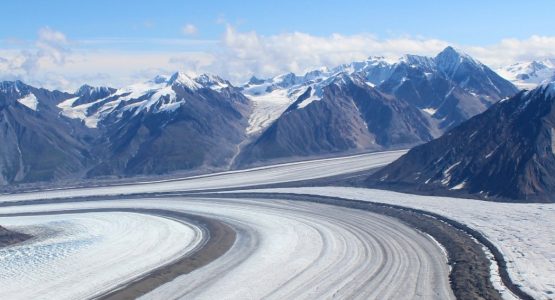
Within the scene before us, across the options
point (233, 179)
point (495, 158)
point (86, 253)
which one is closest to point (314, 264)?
point (86, 253)

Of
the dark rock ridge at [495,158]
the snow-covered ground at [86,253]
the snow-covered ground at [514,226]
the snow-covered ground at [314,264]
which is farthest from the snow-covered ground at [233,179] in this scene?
the snow-covered ground at [314,264]

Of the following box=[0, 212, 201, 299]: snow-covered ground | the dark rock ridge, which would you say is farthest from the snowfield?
the dark rock ridge

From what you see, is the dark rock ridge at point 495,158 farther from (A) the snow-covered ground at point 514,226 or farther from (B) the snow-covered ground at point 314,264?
(B) the snow-covered ground at point 314,264

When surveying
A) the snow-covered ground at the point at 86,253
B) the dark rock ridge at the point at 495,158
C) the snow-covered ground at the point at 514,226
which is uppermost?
the dark rock ridge at the point at 495,158

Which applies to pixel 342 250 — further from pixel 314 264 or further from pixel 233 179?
pixel 233 179

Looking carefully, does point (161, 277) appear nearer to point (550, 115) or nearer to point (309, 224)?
point (309, 224)

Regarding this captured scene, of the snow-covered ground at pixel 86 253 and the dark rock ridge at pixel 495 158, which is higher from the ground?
the dark rock ridge at pixel 495 158

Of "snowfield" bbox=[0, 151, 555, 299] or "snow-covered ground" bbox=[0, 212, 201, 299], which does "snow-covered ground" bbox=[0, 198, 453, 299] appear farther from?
"snow-covered ground" bbox=[0, 212, 201, 299]
